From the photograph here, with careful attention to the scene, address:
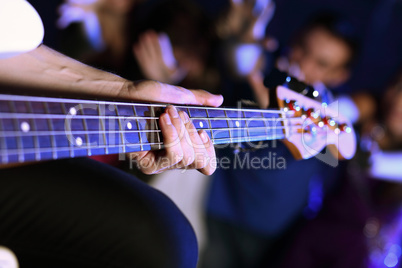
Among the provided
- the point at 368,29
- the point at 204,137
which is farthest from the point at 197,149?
the point at 368,29

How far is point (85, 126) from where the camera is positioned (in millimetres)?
495

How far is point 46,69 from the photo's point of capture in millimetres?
578

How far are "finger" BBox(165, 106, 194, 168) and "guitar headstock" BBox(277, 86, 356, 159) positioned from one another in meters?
0.27

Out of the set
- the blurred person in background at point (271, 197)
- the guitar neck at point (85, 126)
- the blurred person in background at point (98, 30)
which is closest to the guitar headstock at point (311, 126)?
the guitar neck at point (85, 126)

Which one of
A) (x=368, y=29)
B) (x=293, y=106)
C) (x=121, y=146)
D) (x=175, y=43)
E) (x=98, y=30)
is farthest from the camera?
(x=368, y=29)

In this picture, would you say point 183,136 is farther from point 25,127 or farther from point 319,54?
point 319,54

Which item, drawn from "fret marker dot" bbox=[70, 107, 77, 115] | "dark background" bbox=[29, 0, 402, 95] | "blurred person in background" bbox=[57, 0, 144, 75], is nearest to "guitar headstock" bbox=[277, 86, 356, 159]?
"fret marker dot" bbox=[70, 107, 77, 115]

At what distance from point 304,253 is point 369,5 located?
1.34 meters

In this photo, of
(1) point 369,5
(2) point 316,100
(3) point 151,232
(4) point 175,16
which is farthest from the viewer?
(1) point 369,5

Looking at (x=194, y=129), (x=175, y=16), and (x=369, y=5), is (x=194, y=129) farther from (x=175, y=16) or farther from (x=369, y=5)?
(x=369, y=5)

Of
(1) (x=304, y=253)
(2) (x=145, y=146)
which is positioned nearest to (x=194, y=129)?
(2) (x=145, y=146)

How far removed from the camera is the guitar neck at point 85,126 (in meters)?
0.42

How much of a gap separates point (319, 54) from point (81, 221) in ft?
4.42

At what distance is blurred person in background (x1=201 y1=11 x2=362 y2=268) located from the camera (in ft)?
5.28
